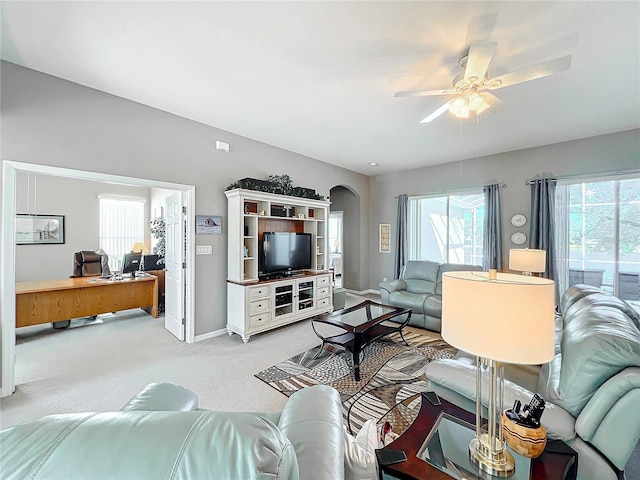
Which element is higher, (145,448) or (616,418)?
(145,448)

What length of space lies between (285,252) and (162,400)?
318 cm

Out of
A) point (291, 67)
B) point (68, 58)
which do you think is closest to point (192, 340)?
point (68, 58)

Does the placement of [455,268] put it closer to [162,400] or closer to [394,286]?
[394,286]

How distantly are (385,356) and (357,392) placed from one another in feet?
2.79

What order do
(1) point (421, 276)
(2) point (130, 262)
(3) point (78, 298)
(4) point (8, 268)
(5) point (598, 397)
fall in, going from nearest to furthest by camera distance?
(5) point (598, 397) → (4) point (8, 268) → (3) point (78, 298) → (1) point (421, 276) → (2) point (130, 262)

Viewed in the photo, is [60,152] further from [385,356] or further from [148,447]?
[385,356]

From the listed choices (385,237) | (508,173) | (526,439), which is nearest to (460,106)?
(526,439)

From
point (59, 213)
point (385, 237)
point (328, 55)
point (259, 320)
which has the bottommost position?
point (259, 320)

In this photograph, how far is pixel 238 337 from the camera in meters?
3.83

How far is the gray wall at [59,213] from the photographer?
534 centimetres

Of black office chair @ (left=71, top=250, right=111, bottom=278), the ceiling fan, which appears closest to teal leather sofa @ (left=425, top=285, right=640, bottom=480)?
the ceiling fan

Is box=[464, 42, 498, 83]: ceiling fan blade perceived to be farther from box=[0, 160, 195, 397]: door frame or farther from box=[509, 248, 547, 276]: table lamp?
box=[0, 160, 195, 397]: door frame

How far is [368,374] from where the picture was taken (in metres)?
2.77

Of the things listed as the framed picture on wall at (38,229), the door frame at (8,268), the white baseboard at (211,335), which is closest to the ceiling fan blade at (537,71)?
the door frame at (8,268)
